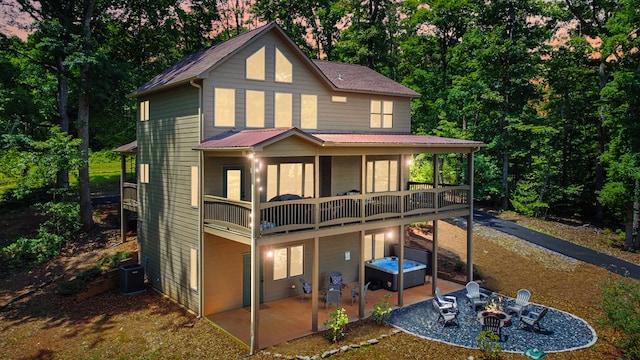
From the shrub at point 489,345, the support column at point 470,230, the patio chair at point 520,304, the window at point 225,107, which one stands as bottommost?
the shrub at point 489,345

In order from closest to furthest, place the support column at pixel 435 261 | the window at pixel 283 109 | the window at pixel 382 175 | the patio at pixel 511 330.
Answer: the patio at pixel 511 330 → the window at pixel 283 109 → the support column at pixel 435 261 → the window at pixel 382 175

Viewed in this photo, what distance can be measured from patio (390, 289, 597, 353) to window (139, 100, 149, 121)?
13.3 meters

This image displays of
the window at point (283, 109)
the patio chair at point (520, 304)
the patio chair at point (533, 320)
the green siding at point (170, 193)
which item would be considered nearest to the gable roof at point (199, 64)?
the green siding at point (170, 193)

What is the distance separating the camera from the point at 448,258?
23031 millimetres

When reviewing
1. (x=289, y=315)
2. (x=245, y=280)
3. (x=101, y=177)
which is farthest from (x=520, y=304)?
(x=101, y=177)

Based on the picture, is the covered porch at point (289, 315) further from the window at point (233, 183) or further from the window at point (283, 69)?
the window at point (283, 69)

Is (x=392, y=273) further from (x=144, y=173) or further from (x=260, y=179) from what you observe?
(x=144, y=173)

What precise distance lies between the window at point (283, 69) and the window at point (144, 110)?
20.4ft

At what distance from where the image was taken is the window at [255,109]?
16766 millimetres

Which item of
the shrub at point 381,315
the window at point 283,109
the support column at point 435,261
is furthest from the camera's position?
the support column at point 435,261

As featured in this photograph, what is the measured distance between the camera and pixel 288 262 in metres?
18.1

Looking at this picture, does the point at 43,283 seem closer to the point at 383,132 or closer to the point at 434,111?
the point at 383,132

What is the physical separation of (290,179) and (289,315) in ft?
17.2

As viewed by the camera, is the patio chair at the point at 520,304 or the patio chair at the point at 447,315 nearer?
the patio chair at the point at 447,315
